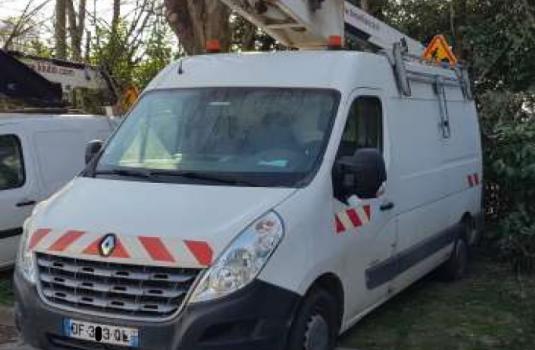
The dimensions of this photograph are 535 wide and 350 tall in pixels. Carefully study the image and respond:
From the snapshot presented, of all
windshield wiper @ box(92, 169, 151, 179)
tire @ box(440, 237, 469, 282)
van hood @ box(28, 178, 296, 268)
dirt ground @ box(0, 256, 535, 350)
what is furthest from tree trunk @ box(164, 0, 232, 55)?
van hood @ box(28, 178, 296, 268)

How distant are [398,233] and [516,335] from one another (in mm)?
1257

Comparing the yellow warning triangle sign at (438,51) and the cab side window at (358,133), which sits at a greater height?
the yellow warning triangle sign at (438,51)

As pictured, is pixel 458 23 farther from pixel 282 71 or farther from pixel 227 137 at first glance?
pixel 227 137

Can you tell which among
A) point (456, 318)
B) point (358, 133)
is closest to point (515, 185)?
point (456, 318)

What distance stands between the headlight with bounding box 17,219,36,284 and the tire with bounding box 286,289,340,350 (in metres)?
1.53

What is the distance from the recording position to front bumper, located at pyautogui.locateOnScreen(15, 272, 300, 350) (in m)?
4.23

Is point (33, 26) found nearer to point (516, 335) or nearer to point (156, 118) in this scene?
point (156, 118)

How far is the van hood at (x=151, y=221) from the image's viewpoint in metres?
4.35

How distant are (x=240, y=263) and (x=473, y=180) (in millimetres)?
4776

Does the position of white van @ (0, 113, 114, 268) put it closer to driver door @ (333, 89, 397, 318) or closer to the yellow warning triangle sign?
driver door @ (333, 89, 397, 318)

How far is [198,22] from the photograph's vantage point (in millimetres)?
11961

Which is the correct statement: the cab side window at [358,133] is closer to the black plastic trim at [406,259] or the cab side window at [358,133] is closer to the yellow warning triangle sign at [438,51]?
the black plastic trim at [406,259]

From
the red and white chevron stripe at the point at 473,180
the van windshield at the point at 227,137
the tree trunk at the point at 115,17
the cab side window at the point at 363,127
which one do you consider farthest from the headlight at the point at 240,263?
the tree trunk at the point at 115,17

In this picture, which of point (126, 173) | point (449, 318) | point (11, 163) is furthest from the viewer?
point (11, 163)
